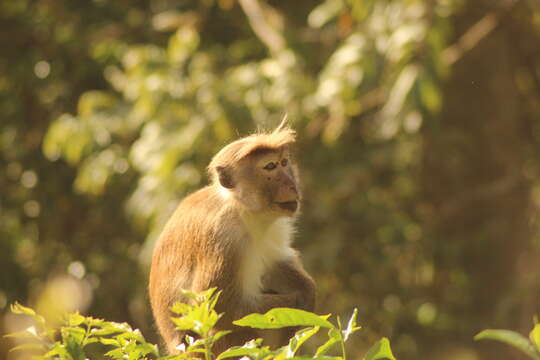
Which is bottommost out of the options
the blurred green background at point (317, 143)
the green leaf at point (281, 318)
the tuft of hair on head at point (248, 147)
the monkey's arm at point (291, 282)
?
the green leaf at point (281, 318)

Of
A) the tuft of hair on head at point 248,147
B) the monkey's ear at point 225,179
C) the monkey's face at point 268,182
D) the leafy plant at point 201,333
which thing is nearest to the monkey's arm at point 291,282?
the monkey's face at point 268,182

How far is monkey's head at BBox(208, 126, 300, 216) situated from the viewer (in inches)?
185

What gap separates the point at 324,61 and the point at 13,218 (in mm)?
4044

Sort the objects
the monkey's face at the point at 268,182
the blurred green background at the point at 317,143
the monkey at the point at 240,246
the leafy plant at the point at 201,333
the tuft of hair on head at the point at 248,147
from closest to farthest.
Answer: the leafy plant at the point at 201,333, the monkey at the point at 240,246, the monkey's face at the point at 268,182, the tuft of hair on head at the point at 248,147, the blurred green background at the point at 317,143

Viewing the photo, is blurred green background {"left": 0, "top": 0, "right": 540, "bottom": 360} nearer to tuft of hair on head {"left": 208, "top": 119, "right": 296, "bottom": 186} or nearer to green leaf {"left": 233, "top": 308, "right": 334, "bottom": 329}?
tuft of hair on head {"left": 208, "top": 119, "right": 296, "bottom": 186}

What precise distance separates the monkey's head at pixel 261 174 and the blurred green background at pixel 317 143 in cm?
230

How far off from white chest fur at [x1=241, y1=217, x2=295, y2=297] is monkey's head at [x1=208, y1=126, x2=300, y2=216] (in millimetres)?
128

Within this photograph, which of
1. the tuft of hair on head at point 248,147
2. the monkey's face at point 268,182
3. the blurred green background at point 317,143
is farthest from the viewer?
the blurred green background at point 317,143

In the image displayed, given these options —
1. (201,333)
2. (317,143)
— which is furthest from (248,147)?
(317,143)

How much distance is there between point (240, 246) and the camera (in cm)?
470

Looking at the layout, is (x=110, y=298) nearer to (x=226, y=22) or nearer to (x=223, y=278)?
(x=226, y=22)

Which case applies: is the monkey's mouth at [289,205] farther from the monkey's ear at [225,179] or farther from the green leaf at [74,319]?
the green leaf at [74,319]

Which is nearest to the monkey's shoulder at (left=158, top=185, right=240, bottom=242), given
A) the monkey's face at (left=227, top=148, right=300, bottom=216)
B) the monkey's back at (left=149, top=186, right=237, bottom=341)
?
the monkey's back at (left=149, top=186, right=237, bottom=341)

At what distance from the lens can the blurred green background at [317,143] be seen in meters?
7.79
